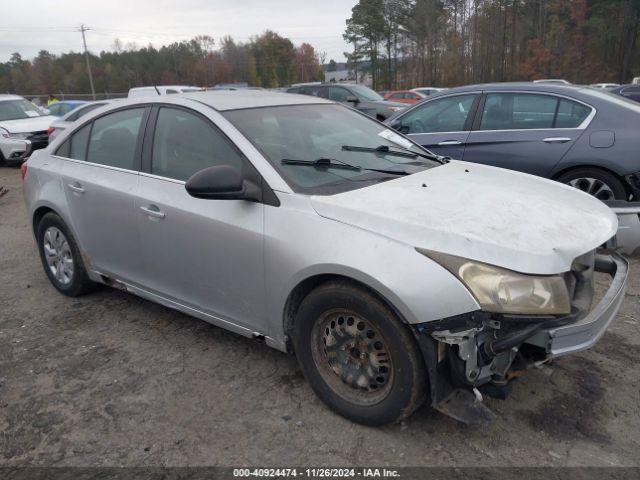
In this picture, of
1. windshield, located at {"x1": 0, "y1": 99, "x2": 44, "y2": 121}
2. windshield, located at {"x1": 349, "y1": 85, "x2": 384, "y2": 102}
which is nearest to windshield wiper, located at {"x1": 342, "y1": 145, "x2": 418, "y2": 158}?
windshield, located at {"x1": 349, "y1": 85, "x2": 384, "y2": 102}

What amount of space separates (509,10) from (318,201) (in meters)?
61.5

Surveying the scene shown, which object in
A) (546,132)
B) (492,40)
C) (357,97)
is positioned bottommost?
(546,132)

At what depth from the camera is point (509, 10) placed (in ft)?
183

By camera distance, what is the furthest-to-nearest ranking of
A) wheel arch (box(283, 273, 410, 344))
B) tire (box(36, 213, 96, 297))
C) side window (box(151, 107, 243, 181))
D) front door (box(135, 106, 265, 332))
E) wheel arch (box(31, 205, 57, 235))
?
wheel arch (box(31, 205, 57, 235)) < tire (box(36, 213, 96, 297)) < side window (box(151, 107, 243, 181)) < front door (box(135, 106, 265, 332)) < wheel arch (box(283, 273, 410, 344))

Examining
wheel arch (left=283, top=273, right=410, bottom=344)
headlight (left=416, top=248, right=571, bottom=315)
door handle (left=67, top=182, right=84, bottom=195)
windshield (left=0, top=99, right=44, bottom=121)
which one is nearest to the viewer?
headlight (left=416, top=248, right=571, bottom=315)

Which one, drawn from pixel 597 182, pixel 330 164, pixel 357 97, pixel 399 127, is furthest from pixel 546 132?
pixel 357 97

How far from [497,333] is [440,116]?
4.50m

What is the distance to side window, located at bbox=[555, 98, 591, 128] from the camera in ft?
17.8

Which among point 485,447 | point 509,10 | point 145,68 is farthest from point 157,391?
point 145,68

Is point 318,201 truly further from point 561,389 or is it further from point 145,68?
point 145,68

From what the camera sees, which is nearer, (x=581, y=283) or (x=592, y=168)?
(x=581, y=283)

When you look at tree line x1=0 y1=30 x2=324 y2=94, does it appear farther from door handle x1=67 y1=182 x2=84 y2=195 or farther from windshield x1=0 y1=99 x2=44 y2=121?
door handle x1=67 y1=182 x2=84 y2=195

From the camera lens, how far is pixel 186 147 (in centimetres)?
347

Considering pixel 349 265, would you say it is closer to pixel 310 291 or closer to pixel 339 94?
pixel 310 291
